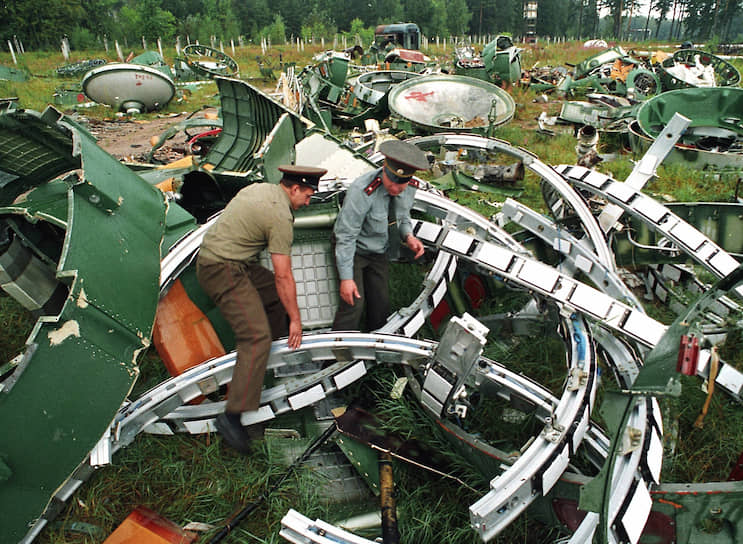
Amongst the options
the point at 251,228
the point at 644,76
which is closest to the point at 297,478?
the point at 251,228

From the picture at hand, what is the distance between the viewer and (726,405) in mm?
3324

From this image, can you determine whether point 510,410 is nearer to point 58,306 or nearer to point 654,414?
point 654,414

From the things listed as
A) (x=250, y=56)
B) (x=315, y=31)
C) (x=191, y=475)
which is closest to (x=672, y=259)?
(x=191, y=475)

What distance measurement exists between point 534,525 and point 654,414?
938mm

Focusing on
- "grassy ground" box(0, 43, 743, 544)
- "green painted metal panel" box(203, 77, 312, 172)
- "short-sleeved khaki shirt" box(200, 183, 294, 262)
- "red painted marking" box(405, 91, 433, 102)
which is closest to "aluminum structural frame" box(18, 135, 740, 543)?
"grassy ground" box(0, 43, 743, 544)

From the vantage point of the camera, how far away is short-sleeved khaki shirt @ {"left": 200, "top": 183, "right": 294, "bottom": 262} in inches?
122

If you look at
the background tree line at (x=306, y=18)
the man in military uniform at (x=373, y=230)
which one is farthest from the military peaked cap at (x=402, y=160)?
the background tree line at (x=306, y=18)

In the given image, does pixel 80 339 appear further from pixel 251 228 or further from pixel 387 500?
pixel 387 500

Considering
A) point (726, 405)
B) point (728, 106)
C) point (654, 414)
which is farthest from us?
point (728, 106)

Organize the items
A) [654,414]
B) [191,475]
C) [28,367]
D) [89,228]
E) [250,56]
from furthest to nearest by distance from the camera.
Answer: [250,56]
[191,475]
[89,228]
[654,414]
[28,367]

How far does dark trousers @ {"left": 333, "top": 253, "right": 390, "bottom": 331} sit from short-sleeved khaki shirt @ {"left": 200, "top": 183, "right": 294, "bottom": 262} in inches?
26.8

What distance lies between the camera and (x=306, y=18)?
54.7 meters

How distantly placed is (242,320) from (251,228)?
2.04 feet

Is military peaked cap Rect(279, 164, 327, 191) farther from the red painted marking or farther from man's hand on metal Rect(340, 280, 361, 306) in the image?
the red painted marking
